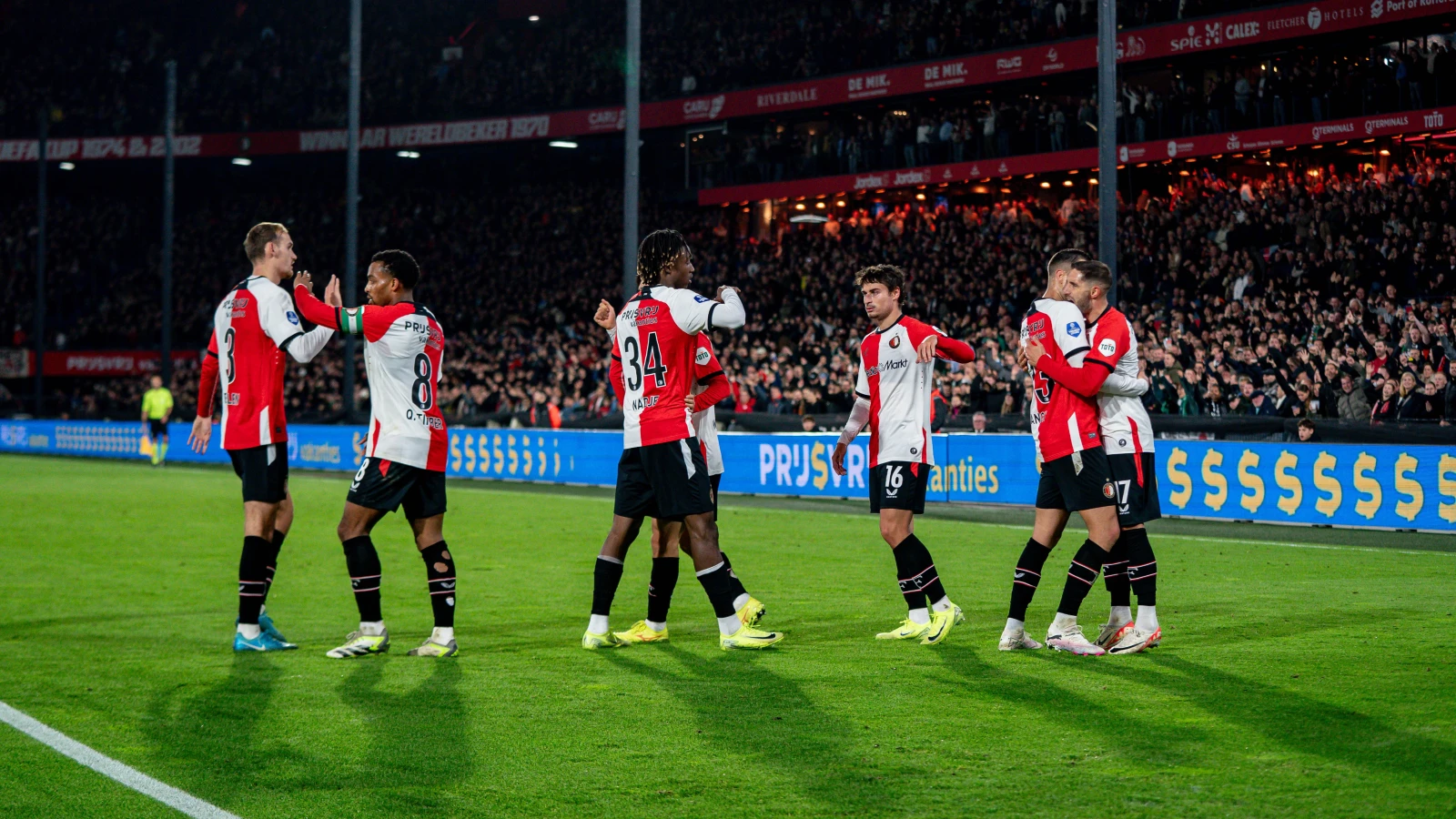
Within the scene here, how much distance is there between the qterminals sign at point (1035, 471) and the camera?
48.7 ft

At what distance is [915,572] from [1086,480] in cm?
114

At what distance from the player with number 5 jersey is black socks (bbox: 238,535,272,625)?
22.8 inches

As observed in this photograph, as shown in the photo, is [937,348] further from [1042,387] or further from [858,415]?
[858,415]

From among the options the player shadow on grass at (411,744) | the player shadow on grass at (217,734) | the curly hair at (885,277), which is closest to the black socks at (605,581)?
the player shadow on grass at (411,744)

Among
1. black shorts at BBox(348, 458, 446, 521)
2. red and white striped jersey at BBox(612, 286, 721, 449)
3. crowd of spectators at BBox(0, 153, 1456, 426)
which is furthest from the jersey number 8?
crowd of spectators at BBox(0, 153, 1456, 426)

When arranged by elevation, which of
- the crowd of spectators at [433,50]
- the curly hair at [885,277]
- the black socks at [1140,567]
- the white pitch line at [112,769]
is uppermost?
the crowd of spectators at [433,50]

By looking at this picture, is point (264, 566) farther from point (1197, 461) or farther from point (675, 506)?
point (1197, 461)

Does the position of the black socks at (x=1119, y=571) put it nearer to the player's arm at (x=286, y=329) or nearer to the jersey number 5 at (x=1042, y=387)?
the jersey number 5 at (x=1042, y=387)

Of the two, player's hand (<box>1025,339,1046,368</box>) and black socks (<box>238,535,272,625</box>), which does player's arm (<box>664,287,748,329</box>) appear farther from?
black socks (<box>238,535,272,625</box>)

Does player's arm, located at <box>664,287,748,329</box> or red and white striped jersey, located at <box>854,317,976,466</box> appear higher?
player's arm, located at <box>664,287,748,329</box>

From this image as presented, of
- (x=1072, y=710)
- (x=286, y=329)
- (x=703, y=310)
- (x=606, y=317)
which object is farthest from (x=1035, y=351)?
(x=286, y=329)

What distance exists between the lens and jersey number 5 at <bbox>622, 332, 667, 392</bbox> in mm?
7676

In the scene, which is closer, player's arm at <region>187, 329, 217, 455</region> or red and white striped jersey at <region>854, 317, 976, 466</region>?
red and white striped jersey at <region>854, 317, 976, 466</region>

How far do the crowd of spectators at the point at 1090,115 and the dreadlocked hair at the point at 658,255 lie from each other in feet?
80.7
